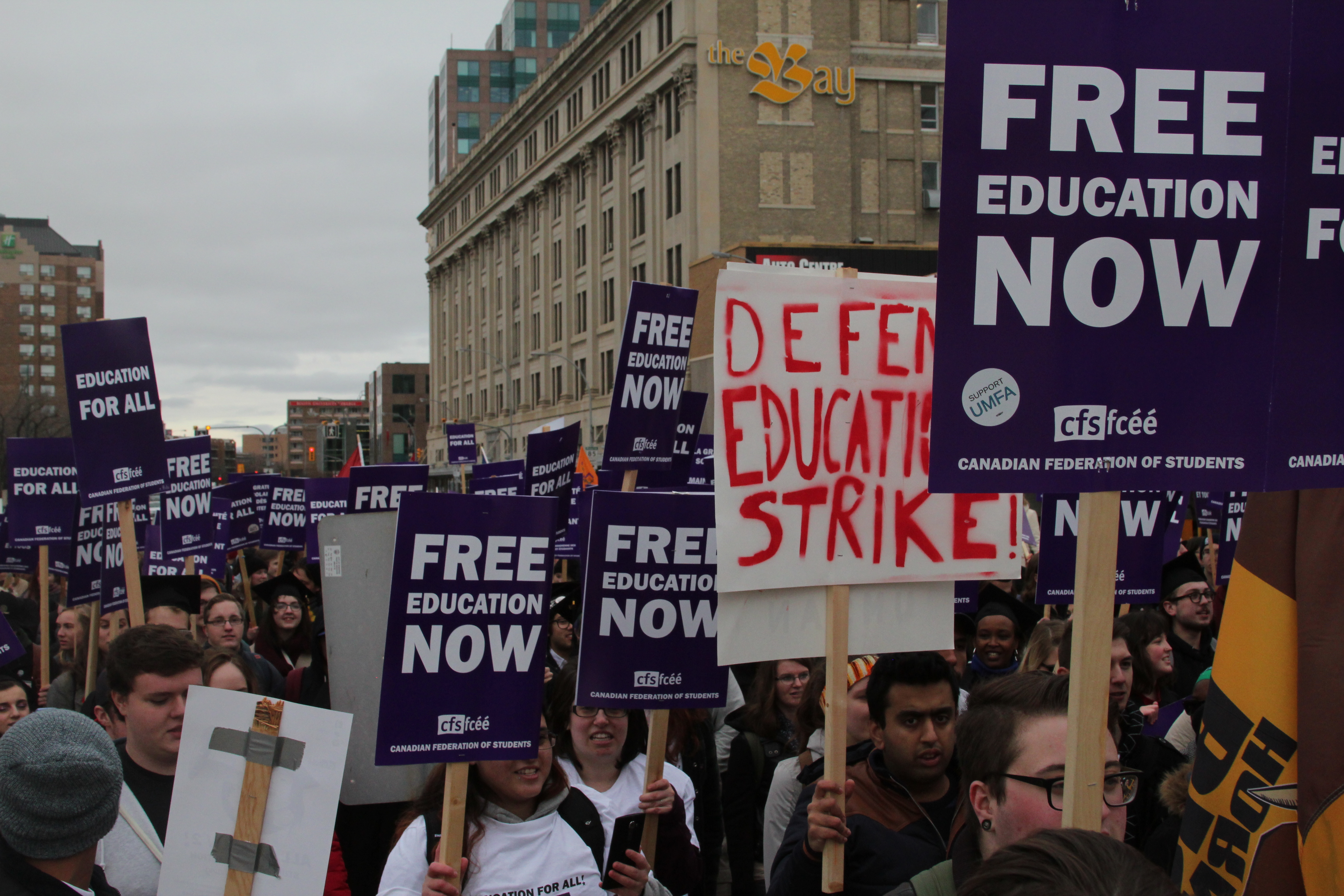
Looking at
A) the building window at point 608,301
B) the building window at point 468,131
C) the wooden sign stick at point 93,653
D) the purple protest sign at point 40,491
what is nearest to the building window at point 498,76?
the building window at point 468,131

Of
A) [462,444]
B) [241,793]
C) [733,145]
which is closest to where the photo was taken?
[241,793]

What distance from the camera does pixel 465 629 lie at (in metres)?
3.88

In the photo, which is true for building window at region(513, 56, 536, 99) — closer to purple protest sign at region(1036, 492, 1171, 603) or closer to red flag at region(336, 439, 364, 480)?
red flag at region(336, 439, 364, 480)

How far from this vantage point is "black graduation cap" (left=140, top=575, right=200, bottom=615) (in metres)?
7.46

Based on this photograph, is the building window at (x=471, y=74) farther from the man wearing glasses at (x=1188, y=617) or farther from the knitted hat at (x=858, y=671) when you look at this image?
the knitted hat at (x=858, y=671)

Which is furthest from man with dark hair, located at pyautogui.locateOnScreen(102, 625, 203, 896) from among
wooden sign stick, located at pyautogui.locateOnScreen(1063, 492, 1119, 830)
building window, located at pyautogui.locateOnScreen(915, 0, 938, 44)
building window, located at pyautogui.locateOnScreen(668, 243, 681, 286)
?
building window, located at pyautogui.locateOnScreen(915, 0, 938, 44)

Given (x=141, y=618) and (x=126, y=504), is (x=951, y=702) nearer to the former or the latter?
(x=141, y=618)

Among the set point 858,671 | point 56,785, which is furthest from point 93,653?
point 56,785

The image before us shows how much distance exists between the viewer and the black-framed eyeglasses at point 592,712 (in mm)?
4645

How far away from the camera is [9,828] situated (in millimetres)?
2646

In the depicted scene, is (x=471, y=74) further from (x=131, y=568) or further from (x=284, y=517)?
(x=131, y=568)

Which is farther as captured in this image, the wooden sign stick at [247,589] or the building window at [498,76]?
the building window at [498,76]

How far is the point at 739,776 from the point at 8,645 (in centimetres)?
407

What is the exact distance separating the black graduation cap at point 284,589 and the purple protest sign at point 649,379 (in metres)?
2.38
